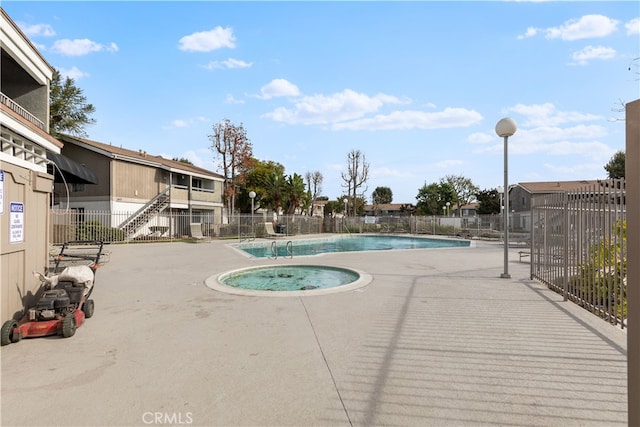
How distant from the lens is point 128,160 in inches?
902

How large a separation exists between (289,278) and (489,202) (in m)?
42.7

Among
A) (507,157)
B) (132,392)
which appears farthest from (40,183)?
(507,157)

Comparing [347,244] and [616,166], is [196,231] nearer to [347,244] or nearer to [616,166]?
[347,244]

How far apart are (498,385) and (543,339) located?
1550mm

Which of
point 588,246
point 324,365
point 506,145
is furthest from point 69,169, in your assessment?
point 588,246

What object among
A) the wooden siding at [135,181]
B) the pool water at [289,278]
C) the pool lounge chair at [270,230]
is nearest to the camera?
the pool water at [289,278]

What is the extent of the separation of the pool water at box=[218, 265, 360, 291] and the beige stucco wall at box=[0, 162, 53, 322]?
3663 millimetres

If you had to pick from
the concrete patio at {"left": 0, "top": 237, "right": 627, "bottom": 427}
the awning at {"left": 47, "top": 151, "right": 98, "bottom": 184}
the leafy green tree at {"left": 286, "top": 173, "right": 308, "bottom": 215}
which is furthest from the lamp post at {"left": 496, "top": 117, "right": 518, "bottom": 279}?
the leafy green tree at {"left": 286, "top": 173, "right": 308, "bottom": 215}

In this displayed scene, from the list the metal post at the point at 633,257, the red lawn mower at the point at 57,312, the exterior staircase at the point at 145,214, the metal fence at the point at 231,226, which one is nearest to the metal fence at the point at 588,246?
the metal post at the point at 633,257

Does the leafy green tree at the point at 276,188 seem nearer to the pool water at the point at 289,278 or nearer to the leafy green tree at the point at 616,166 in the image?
the pool water at the point at 289,278

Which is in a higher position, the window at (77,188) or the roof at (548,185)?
the roof at (548,185)

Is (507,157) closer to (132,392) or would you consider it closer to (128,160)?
(132,392)

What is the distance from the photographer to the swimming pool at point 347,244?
18053 mm

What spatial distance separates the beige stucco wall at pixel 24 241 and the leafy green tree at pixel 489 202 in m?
47.1
